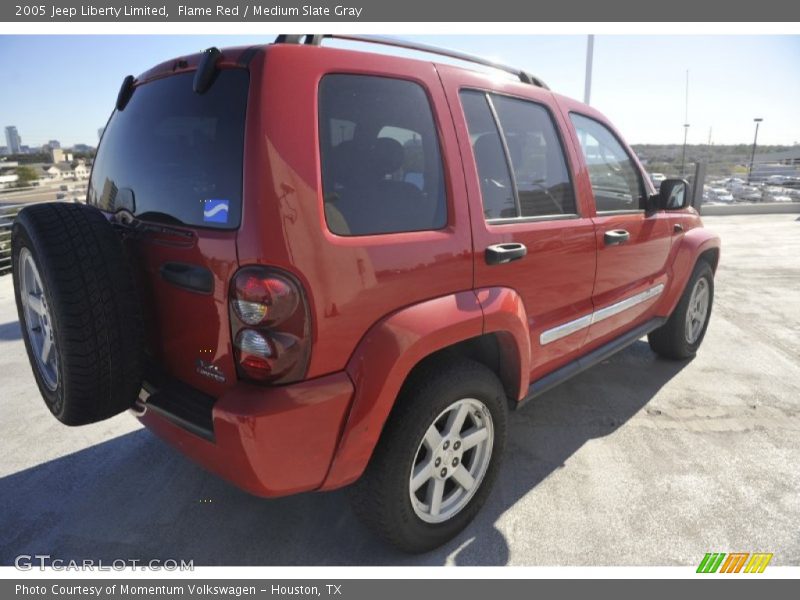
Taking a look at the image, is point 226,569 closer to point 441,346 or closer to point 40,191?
point 441,346

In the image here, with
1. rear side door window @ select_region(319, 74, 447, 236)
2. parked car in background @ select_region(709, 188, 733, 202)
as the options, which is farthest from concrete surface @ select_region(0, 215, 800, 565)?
parked car in background @ select_region(709, 188, 733, 202)

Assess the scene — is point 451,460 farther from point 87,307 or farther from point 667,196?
point 667,196

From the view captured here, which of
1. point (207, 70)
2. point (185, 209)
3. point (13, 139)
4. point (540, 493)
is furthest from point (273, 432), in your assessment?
point (13, 139)

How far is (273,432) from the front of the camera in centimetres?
165

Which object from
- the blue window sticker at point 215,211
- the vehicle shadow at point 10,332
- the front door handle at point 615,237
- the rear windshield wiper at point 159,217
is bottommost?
the vehicle shadow at point 10,332

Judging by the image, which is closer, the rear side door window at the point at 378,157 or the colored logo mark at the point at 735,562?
the rear side door window at the point at 378,157

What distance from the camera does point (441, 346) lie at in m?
1.99

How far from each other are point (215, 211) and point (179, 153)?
1.22 feet

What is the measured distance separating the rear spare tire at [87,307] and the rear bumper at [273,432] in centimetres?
30

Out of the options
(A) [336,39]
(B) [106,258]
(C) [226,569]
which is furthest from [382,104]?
(C) [226,569]

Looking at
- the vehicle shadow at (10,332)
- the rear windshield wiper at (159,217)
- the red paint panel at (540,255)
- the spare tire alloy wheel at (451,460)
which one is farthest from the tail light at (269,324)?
the vehicle shadow at (10,332)

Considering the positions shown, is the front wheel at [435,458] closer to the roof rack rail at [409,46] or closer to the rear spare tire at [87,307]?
the rear spare tire at [87,307]

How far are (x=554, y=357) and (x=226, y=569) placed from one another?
1880mm

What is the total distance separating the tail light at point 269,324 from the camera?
1626mm
